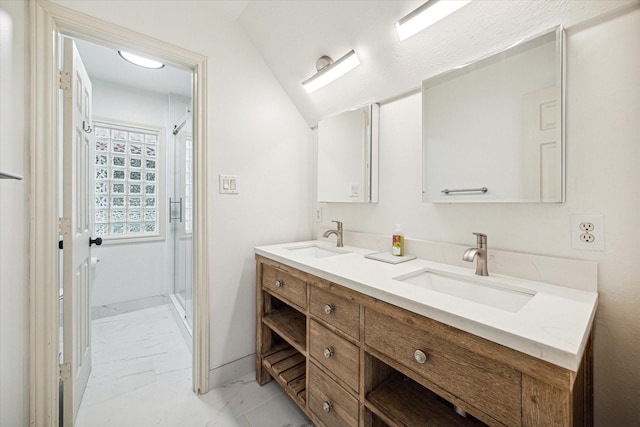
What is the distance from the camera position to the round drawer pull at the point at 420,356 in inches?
30.4

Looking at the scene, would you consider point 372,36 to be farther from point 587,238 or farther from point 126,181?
point 126,181

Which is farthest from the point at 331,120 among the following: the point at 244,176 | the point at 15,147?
the point at 15,147

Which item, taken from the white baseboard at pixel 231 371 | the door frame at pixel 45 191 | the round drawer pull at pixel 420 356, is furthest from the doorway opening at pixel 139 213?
the round drawer pull at pixel 420 356

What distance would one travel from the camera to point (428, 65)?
4.11 ft

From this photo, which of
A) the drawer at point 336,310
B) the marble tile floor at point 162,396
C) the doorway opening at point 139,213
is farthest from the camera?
the doorway opening at point 139,213

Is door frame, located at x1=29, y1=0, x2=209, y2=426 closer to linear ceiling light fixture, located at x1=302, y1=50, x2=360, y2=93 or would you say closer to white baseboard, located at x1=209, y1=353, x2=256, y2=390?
white baseboard, located at x1=209, y1=353, x2=256, y2=390

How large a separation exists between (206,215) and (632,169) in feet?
5.84

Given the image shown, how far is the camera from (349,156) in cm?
170

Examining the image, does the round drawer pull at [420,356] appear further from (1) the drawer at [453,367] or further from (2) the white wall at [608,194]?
(2) the white wall at [608,194]

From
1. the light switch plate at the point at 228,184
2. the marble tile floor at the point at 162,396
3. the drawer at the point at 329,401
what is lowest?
the marble tile floor at the point at 162,396

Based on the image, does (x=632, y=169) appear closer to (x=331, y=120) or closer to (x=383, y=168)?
(x=383, y=168)

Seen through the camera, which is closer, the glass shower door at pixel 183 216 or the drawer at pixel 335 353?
the drawer at pixel 335 353

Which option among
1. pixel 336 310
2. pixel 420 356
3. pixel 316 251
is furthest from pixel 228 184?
pixel 420 356

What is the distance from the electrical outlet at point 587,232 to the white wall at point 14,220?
6.24 feet
